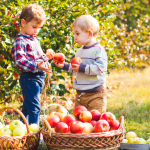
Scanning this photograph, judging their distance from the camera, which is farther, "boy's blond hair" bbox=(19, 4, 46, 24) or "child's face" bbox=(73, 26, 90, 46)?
"boy's blond hair" bbox=(19, 4, 46, 24)

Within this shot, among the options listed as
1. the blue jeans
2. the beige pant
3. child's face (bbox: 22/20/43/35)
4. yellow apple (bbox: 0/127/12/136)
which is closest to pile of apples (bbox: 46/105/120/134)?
yellow apple (bbox: 0/127/12/136)

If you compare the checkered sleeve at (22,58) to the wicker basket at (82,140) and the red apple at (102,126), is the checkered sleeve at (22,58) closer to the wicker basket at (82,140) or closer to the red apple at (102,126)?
the wicker basket at (82,140)

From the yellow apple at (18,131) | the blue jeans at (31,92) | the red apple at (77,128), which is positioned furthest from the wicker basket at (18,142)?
the blue jeans at (31,92)

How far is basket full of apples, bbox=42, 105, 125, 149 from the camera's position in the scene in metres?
1.69

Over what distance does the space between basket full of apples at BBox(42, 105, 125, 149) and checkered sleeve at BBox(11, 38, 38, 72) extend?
0.83 metres

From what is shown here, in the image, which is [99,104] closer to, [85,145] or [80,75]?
[80,75]

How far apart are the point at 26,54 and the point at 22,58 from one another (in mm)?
118

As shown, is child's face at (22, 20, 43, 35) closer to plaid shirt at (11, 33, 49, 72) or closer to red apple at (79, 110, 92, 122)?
plaid shirt at (11, 33, 49, 72)

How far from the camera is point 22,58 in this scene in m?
2.56

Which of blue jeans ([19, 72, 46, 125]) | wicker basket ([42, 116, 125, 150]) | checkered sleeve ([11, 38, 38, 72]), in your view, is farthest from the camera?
blue jeans ([19, 72, 46, 125])

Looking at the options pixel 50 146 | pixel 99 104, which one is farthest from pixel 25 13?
pixel 50 146

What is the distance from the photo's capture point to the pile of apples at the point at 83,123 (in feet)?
5.71

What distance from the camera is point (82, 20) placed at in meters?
2.50

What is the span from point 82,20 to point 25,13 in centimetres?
69
